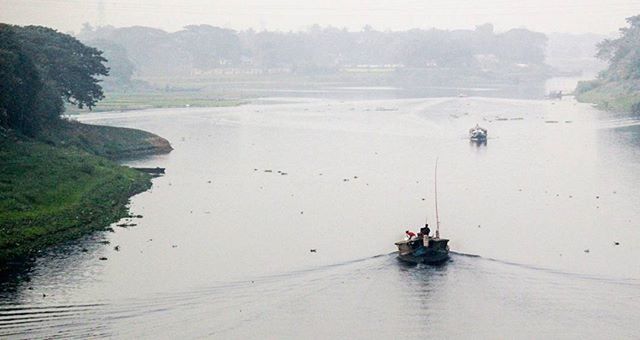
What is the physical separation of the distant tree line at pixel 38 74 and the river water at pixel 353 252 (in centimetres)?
1148

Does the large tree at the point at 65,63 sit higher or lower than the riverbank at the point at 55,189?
higher

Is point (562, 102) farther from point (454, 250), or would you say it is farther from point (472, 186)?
point (454, 250)

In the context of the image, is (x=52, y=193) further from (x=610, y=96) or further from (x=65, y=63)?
(x=610, y=96)

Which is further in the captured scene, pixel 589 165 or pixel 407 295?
pixel 589 165

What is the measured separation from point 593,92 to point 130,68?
292 feet

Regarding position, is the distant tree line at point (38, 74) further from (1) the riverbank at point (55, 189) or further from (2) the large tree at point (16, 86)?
(1) the riverbank at point (55, 189)

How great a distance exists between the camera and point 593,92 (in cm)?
16038

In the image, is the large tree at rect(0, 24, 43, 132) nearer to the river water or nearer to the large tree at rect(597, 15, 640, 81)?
the river water

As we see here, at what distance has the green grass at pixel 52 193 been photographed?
49125 millimetres

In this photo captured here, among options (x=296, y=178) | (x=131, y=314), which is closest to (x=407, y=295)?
(x=131, y=314)

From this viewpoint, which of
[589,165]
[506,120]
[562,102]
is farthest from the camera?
[562,102]

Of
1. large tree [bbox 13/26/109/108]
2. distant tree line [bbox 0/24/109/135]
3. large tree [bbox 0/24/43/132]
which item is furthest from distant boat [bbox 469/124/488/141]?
large tree [bbox 0/24/43/132]

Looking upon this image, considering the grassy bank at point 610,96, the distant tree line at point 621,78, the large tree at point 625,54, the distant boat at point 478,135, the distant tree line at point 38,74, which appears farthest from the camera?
the large tree at point 625,54

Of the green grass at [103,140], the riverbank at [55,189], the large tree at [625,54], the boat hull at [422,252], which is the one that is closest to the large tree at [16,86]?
the riverbank at [55,189]
